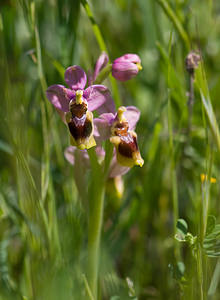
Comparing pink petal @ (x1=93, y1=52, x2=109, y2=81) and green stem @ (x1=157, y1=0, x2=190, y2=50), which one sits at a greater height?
green stem @ (x1=157, y1=0, x2=190, y2=50)

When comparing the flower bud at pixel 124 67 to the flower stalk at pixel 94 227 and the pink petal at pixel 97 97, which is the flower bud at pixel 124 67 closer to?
the pink petal at pixel 97 97

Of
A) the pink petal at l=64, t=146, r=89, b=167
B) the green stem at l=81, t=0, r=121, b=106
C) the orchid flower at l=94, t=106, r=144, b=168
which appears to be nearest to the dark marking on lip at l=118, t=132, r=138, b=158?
the orchid flower at l=94, t=106, r=144, b=168

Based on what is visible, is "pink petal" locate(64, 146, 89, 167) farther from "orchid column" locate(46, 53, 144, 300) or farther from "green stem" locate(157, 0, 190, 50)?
"green stem" locate(157, 0, 190, 50)

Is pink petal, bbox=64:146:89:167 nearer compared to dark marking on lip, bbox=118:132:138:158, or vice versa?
dark marking on lip, bbox=118:132:138:158

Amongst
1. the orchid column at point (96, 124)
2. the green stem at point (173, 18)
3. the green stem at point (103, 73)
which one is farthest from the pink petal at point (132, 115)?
the green stem at point (173, 18)

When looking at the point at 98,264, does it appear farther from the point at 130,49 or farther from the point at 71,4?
the point at 130,49

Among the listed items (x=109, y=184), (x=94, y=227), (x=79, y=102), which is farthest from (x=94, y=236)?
(x=79, y=102)

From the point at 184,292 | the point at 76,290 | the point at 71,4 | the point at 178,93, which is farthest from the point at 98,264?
the point at 71,4
